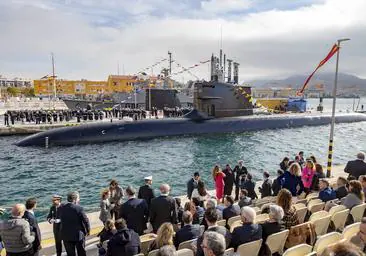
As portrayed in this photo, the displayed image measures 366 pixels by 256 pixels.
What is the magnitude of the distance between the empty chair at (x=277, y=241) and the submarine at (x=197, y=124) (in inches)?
818

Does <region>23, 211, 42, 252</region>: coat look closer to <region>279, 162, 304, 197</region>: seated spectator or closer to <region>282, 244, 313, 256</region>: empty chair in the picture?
<region>282, 244, 313, 256</region>: empty chair

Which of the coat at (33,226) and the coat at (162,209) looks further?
the coat at (162,209)

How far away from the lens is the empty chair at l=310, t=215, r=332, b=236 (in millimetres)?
5580

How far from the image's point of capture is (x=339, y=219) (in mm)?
5992

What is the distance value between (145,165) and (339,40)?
11.6 meters

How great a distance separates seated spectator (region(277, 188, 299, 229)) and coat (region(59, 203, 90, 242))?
3515 millimetres

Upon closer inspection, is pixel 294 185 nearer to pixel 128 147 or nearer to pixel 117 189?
pixel 117 189

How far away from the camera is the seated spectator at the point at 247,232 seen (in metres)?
4.73

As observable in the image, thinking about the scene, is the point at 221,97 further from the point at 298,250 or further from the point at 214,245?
the point at 214,245

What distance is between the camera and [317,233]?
5742 millimetres

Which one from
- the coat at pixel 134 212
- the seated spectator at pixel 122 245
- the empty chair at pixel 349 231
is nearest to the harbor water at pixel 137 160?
the coat at pixel 134 212

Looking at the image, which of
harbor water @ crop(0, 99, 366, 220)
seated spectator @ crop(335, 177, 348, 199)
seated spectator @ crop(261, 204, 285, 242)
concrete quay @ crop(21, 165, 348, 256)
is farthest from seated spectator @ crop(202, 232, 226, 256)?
harbor water @ crop(0, 99, 366, 220)

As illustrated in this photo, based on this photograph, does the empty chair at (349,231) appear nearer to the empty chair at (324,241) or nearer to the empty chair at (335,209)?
the empty chair at (324,241)

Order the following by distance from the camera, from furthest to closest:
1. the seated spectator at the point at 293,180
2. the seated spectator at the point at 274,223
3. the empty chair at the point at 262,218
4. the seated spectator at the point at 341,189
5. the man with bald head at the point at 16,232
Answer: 1. the seated spectator at the point at 293,180
2. the seated spectator at the point at 341,189
3. the empty chair at the point at 262,218
4. the seated spectator at the point at 274,223
5. the man with bald head at the point at 16,232
